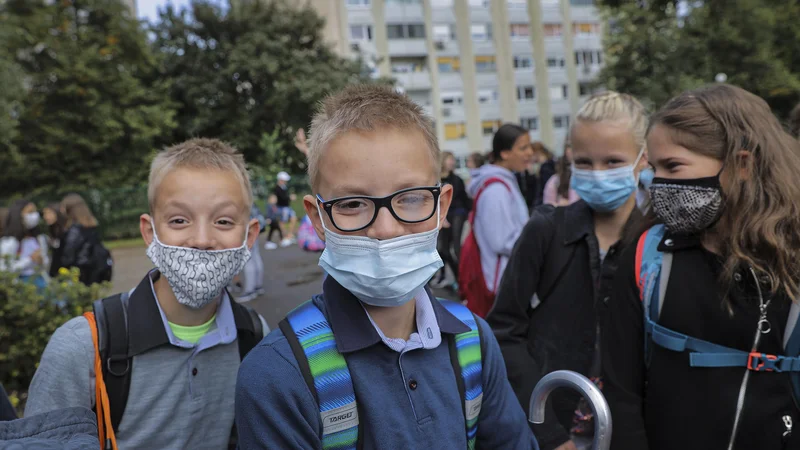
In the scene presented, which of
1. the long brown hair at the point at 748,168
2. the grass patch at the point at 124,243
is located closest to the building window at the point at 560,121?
the grass patch at the point at 124,243

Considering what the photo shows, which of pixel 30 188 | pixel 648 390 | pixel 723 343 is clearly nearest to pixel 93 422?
pixel 648 390

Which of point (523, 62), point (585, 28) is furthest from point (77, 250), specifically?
point (585, 28)

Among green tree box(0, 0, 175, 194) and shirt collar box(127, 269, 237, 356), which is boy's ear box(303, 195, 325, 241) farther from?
green tree box(0, 0, 175, 194)

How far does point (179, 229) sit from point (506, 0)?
50.8 metres

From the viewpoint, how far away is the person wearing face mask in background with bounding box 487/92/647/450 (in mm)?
2396

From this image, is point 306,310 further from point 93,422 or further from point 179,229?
point 179,229

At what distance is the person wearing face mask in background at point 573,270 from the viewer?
2396 mm

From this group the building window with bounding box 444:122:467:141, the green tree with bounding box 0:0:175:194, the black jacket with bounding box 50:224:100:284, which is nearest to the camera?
the black jacket with bounding box 50:224:100:284

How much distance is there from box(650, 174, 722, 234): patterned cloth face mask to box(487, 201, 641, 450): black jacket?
0.42 m

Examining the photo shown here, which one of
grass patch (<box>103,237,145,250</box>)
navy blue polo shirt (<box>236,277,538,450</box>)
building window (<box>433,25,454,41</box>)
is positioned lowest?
grass patch (<box>103,237,145,250</box>)

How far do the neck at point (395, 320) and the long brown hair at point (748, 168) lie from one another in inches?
42.8

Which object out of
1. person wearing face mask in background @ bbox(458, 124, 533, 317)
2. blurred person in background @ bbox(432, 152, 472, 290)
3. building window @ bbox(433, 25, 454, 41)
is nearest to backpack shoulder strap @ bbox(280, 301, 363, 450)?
Answer: person wearing face mask in background @ bbox(458, 124, 533, 317)

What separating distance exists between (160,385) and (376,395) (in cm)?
95

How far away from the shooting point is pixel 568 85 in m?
51.0
